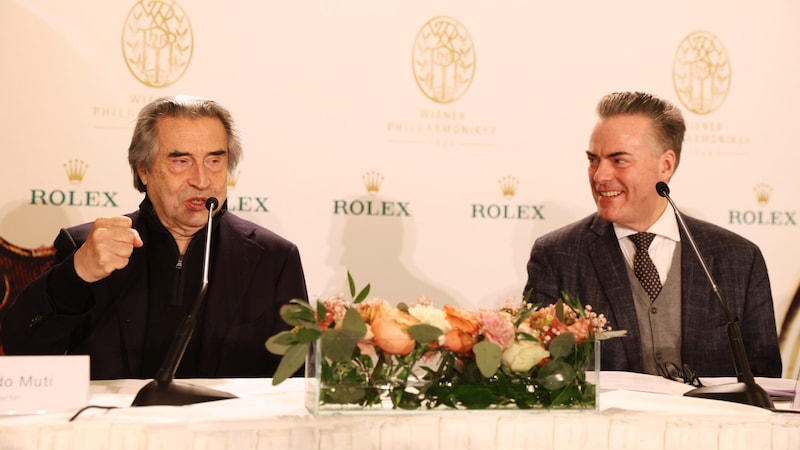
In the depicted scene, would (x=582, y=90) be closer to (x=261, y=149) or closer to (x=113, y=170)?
(x=261, y=149)

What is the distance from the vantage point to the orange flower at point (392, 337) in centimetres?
164

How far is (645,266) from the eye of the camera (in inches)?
121

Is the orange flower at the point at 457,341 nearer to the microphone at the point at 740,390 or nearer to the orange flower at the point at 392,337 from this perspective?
the orange flower at the point at 392,337

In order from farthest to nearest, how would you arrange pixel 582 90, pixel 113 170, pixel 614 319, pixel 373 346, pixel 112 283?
pixel 582 90 < pixel 113 170 < pixel 614 319 < pixel 112 283 < pixel 373 346

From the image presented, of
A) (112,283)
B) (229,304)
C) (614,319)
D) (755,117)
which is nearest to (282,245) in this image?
(229,304)

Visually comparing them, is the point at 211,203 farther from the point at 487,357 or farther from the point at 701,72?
the point at 701,72

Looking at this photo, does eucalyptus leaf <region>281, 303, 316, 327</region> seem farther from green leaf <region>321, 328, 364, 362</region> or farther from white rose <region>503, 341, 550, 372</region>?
white rose <region>503, 341, 550, 372</region>

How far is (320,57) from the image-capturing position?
3.62 meters

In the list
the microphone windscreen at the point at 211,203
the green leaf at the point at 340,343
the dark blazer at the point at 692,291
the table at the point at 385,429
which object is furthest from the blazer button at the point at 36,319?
the dark blazer at the point at 692,291

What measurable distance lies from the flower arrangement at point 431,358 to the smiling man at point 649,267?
127cm

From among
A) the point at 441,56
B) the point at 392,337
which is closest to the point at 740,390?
the point at 392,337

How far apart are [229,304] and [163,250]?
0.28 meters

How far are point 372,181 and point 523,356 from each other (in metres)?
2.06

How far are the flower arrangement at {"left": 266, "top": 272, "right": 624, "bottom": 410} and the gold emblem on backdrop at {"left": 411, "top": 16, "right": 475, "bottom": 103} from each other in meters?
2.10
